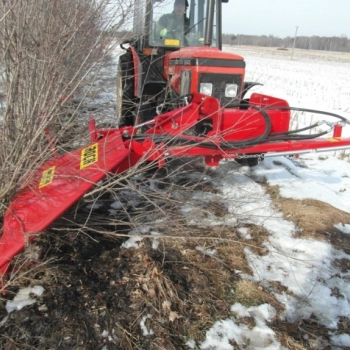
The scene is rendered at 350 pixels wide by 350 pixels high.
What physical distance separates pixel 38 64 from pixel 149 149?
94 centimetres

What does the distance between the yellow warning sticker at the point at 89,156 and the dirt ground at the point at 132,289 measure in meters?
0.35

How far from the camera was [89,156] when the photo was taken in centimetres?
273

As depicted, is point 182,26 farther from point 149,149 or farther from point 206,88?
point 149,149

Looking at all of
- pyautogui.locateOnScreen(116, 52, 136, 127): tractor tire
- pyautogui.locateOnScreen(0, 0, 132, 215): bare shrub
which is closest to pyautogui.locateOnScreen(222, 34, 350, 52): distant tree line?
pyautogui.locateOnScreen(116, 52, 136, 127): tractor tire

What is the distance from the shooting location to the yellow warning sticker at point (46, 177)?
2.57m

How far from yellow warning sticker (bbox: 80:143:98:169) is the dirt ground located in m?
0.35

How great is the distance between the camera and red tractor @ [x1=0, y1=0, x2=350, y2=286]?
244 cm

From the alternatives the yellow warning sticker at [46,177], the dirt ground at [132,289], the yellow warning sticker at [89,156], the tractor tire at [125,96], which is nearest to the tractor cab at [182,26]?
the tractor tire at [125,96]

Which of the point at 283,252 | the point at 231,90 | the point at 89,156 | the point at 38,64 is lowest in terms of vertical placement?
the point at 283,252

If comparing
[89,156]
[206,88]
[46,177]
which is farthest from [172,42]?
[46,177]

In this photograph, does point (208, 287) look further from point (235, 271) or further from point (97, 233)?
point (97, 233)

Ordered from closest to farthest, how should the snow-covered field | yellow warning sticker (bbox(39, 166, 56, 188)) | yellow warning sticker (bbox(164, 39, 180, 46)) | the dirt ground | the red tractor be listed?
1. the dirt ground
2. the snow-covered field
3. the red tractor
4. yellow warning sticker (bbox(39, 166, 56, 188))
5. yellow warning sticker (bbox(164, 39, 180, 46))

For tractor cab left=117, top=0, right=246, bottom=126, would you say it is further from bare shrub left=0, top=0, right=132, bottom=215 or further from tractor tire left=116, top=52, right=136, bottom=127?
bare shrub left=0, top=0, right=132, bottom=215

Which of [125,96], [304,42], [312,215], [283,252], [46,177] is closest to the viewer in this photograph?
[46,177]
